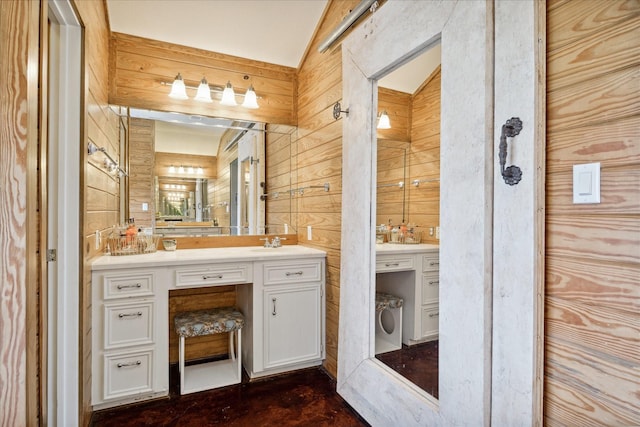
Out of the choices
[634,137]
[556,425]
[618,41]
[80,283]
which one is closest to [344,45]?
[618,41]

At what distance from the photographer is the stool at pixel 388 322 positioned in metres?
1.77

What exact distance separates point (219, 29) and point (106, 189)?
4.65 feet

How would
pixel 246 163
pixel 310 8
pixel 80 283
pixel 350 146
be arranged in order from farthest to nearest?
pixel 246 163, pixel 310 8, pixel 350 146, pixel 80 283

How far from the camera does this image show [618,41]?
90 cm

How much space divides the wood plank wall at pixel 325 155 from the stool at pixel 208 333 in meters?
0.65

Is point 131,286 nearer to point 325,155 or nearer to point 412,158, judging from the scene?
point 325,155

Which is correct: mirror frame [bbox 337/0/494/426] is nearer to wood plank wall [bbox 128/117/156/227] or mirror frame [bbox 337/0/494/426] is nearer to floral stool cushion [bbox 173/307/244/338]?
floral stool cushion [bbox 173/307/244/338]

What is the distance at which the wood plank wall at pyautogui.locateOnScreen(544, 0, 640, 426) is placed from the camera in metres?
0.88

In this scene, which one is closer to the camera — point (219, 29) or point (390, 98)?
point (390, 98)

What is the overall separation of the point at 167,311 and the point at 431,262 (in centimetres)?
157

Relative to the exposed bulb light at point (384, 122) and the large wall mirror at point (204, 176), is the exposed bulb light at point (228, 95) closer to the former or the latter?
the large wall mirror at point (204, 176)

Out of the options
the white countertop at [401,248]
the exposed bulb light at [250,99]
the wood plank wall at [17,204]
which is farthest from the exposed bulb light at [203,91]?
the white countertop at [401,248]

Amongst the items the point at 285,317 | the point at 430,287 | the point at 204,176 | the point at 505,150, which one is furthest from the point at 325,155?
the point at 505,150

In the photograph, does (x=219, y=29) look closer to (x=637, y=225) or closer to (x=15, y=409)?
(x=15, y=409)
